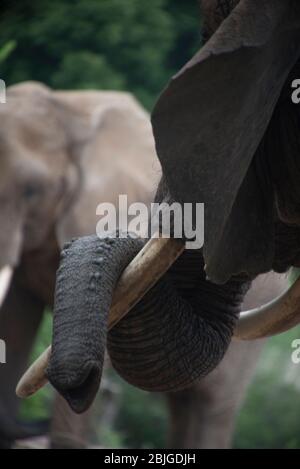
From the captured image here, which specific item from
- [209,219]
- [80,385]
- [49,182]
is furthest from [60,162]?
[80,385]

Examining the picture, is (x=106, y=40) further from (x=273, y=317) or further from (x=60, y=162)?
(x=273, y=317)

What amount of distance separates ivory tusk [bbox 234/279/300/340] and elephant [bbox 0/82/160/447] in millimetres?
2702

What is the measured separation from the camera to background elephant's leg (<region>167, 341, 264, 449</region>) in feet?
14.9

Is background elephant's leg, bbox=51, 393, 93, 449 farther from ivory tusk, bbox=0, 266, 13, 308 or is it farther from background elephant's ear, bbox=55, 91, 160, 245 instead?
background elephant's ear, bbox=55, 91, 160, 245

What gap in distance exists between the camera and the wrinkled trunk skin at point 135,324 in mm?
1925

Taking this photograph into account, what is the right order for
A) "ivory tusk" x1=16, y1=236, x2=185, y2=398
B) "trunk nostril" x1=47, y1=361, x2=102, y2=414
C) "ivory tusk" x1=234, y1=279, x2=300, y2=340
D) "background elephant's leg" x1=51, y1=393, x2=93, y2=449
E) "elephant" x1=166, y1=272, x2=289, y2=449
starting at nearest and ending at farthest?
"trunk nostril" x1=47, y1=361, x2=102, y2=414
"ivory tusk" x1=16, y1=236, x2=185, y2=398
"ivory tusk" x1=234, y1=279, x2=300, y2=340
"elephant" x1=166, y1=272, x2=289, y2=449
"background elephant's leg" x1=51, y1=393, x2=93, y2=449

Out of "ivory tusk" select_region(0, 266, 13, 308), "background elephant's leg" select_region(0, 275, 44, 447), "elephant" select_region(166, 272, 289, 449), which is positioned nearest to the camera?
"elephant" select_region(166, 272, 289, 449)

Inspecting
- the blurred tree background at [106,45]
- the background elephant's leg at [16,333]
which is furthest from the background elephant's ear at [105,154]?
the blurred tree background at [106,45]

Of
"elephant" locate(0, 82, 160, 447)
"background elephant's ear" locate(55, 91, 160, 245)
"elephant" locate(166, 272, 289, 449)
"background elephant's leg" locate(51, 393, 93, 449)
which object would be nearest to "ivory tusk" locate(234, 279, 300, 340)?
"elephant" locate(166, 272, 289, 449)

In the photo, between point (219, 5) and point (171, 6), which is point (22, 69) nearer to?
point (171, 6)

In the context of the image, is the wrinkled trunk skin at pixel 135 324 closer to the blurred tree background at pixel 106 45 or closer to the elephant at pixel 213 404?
the elephant at pixel 213 404

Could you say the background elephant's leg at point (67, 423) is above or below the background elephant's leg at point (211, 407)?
below

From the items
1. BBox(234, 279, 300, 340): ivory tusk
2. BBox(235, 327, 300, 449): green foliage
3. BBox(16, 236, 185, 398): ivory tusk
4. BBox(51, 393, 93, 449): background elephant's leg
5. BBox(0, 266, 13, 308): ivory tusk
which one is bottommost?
BBox(235, 327, 300, 449): green foliage
